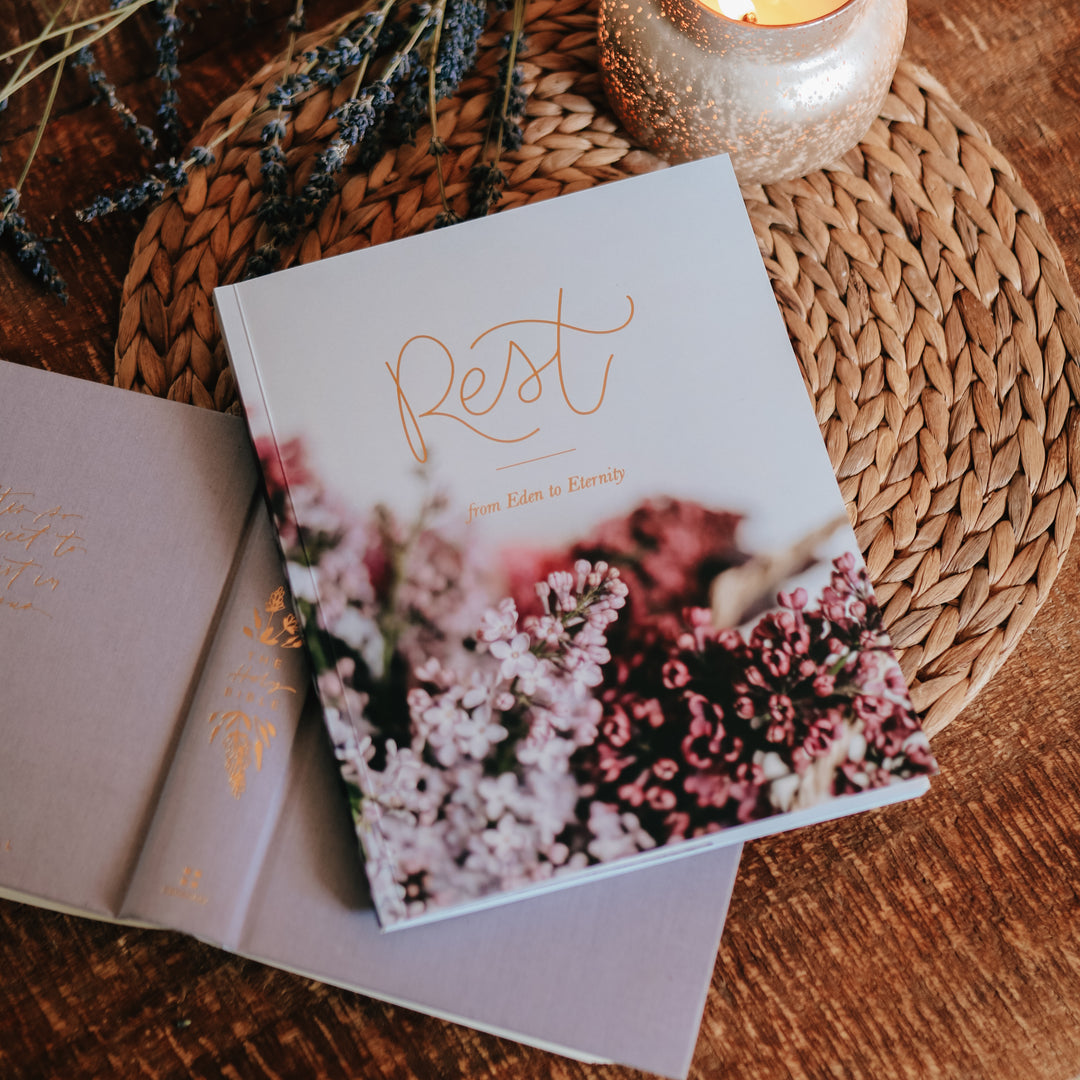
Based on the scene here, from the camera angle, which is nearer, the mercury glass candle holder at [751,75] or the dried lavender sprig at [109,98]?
the mercury glass candle holder at [751,75]

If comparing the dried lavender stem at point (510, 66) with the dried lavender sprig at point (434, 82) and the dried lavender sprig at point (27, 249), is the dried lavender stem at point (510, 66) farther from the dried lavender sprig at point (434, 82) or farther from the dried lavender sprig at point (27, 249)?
the dried lavender sprig at point (27, 249)

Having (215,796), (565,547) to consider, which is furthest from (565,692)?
(215,796)

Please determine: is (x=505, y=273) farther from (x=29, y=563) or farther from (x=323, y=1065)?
(x=323, y=1065)

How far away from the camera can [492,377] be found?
454mm

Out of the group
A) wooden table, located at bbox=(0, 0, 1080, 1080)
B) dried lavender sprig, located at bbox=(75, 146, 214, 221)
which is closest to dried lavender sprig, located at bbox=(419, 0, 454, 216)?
dried lavender sprig, located at bbox=(75, 146, 214, 221)

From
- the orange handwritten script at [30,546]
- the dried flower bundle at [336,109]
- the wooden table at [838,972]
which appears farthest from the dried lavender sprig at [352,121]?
the wooden table at [838,972]

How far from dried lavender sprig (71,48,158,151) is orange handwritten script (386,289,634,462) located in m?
0.24

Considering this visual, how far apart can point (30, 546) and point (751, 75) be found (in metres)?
0.42

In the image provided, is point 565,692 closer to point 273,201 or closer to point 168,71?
point 273,201

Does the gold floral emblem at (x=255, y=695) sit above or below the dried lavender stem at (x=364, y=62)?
below

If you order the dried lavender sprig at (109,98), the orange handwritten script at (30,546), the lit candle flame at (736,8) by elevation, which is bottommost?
the orange handwritten script at (30,546)

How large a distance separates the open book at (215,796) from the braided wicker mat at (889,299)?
0.09m

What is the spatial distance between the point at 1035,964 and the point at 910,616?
0.20 meters

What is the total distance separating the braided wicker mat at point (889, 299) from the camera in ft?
1.63
